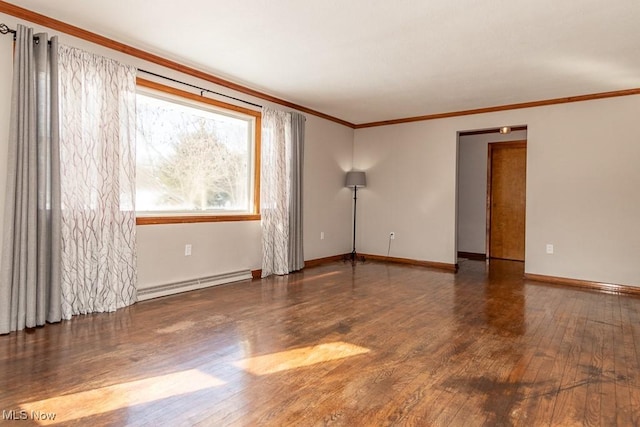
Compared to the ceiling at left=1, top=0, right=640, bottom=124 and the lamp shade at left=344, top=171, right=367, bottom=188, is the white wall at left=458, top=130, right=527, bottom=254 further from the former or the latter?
the ceiling at left=1, top=0, right=640, bottom=124

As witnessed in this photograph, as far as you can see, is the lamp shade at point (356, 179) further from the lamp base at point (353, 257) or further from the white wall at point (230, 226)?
the lamp base at point (353, 257)

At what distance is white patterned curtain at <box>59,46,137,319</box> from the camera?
321 centimetres

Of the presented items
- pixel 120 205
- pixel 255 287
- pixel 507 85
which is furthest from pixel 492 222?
pixel 120 205

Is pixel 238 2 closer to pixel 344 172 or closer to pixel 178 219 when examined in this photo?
pixel 178 219

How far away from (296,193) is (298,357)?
10.8 feet

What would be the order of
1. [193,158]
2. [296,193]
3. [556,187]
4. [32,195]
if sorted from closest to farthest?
1. [32,195]
2. [193,158]
3. [556,187]
4. [296,193]

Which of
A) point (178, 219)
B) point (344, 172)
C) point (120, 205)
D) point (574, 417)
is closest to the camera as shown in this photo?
point (574, 417)

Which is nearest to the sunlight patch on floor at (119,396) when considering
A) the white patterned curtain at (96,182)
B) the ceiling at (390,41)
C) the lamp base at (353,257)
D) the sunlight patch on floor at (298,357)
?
the sunlight patch on floor at (298,357)

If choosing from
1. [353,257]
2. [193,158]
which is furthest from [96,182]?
[353,257]

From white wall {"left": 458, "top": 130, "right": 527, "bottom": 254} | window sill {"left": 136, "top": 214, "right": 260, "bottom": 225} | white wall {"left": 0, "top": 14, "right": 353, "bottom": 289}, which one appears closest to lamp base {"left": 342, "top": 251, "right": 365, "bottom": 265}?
white wall {"left": 0, "top": 14, "right": 353, "bottom": 289}

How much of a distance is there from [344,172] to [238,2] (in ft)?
14.0

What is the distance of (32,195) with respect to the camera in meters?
2.95

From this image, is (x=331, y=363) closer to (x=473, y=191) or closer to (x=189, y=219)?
(x=189, y=219)

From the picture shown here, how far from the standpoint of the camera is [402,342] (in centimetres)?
282
